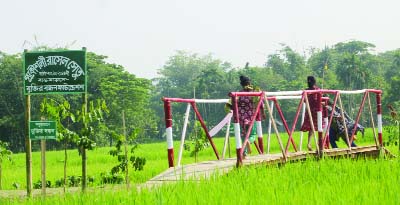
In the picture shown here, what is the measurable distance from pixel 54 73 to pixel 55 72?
2 centimetres

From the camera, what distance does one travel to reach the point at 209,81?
5944 centimetres

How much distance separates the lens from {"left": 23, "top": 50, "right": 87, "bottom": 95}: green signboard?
301 inches

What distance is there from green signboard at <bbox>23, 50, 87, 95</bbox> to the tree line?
17731 mm

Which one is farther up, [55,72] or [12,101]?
[12,101]

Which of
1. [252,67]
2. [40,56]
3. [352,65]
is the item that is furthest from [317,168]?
[252,67]

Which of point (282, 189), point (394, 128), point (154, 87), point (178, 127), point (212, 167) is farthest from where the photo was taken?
point (178, 127)

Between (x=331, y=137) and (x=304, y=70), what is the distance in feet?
189

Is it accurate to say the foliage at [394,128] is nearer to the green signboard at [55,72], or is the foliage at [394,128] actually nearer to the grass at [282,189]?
the grass at [282,189]

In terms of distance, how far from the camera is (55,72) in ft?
25.2

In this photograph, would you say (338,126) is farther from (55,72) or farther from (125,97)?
(125,97)

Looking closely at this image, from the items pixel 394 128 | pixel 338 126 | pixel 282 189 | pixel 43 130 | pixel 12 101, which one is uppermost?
pixel 12 101

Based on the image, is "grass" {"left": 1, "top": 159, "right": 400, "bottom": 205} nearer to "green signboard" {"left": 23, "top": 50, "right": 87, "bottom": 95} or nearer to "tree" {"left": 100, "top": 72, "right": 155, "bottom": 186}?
"green signboard" {"left": 23, "top": 50, "right": 87, "bottom": 95}

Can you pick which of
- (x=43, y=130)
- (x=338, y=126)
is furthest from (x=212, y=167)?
(x=338, y=126)

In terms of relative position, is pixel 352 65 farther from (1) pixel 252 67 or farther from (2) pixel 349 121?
(2) pixel 349 121
